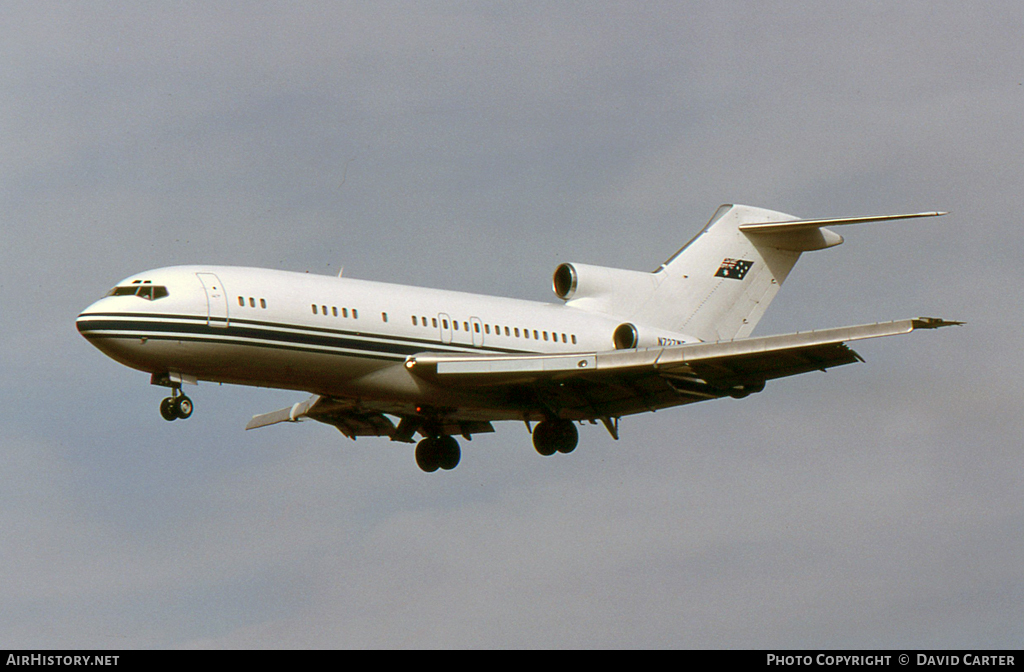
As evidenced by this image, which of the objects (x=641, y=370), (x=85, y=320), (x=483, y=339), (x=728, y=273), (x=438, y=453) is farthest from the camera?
(x=728, y=273)

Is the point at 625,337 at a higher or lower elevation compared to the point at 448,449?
higher

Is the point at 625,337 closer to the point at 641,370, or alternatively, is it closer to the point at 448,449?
the point at 641,370

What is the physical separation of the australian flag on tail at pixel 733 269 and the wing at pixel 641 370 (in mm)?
5158

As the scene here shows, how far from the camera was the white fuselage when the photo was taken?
2750 centimetres

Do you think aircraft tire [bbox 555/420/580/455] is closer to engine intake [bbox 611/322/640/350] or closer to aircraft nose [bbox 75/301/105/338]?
engine intake [bbox 611/322/640/350]

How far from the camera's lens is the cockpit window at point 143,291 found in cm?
2778

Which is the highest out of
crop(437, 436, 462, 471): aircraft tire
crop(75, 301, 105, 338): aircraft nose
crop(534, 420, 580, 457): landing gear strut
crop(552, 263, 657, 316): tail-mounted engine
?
crop(75, 301, 105, 338): aircraft nose

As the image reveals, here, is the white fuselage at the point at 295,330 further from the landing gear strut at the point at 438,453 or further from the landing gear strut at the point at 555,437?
the landing gear strut at the point at 438,453

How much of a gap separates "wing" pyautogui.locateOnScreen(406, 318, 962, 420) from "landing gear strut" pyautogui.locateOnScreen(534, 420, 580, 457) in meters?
0.33

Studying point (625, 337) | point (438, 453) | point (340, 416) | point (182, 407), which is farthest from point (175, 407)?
point (625, 337)

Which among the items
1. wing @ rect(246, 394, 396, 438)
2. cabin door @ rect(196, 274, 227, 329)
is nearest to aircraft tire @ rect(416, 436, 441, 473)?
wing @ rect(246, 394, 396, 438)

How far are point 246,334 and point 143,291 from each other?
2.12 m

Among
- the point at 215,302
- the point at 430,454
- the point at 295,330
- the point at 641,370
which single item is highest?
the point at 215,302

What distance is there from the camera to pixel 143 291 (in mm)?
27844
